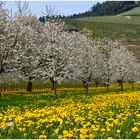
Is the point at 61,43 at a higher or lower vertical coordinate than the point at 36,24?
lower

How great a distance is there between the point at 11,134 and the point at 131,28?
173 metres

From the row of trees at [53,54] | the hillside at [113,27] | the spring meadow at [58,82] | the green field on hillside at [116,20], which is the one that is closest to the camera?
the spring meadow at [58,82]

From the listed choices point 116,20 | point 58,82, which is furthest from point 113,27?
point 58,82

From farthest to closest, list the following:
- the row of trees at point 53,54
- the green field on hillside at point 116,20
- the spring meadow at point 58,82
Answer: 1. the green field on hillside at point 116,20
2. the row of trees at point 53,54
3. the spring meadow at point 58,82

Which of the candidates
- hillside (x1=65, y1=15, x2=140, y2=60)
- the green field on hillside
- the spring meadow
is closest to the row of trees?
the spring meadow

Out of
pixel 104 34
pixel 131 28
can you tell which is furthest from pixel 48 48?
pixel 131 28

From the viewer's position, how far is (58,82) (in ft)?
125

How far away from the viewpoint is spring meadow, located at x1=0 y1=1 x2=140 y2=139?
35.4 ft

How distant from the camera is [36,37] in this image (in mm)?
49969

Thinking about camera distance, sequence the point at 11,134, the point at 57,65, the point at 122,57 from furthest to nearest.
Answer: the point at 122,57, the point at 57,65, the point at 11,134

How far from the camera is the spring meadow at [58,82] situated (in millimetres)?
10781

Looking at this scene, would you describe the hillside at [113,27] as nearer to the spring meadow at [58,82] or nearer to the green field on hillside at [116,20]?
the green field on hillside at [116,20]

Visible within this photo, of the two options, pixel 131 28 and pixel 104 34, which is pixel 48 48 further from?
pixel 131 28

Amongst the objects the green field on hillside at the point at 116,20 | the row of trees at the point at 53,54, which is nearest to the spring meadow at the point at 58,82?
the row of trees at the point at 53,54
